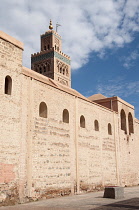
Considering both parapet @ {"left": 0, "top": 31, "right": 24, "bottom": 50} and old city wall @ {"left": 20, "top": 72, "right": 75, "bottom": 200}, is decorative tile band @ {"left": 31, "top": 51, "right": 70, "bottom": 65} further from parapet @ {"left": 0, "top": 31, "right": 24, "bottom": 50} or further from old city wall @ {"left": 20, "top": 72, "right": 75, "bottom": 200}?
parapet @ {"left": 0, "top": 31, "right": 24, "bottom": 50}

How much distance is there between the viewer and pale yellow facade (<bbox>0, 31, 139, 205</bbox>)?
1054cm

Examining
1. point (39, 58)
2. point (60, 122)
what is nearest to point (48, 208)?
point (60, 122)

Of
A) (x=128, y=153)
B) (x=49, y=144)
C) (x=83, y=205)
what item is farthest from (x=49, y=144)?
(x=128, y=153)

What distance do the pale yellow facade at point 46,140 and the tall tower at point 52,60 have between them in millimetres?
23855

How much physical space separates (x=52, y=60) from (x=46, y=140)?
3021 cm

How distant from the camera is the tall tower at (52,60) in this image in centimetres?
4159

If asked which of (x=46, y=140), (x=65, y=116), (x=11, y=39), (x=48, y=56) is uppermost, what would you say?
(x=48, y=56)

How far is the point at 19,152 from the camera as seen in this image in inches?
427

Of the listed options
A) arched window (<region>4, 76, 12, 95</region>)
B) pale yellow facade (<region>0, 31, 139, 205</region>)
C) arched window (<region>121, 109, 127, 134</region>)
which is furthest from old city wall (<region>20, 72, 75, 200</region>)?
arched window (<region>121, 109, 127, 134</region>)

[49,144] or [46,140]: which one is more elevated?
[46,140]

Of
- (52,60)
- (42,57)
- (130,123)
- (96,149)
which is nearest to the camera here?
(96,149)

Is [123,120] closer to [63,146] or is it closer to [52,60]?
[63,146]

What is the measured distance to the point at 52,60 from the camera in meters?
41.5

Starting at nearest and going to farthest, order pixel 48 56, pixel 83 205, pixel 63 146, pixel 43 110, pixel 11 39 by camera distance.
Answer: pixel 83 205 → pixel 11 39 → pixel 43 110 → pixel 63 146 → pixel 48 56
